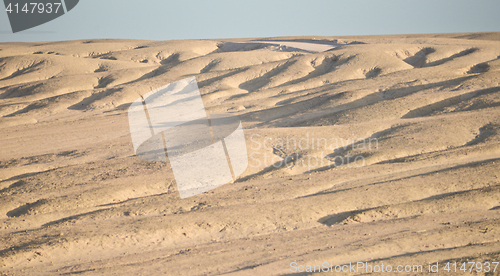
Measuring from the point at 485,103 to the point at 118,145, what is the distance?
18.3 meters

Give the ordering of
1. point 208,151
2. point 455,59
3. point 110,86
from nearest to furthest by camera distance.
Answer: point 208,151
point 455,59
point 110,86

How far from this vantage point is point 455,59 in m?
30.2

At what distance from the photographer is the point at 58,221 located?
1116cm

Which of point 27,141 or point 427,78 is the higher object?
point 427,78

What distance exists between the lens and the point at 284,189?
41.1 ft

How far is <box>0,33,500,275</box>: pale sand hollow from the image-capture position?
9.24 m

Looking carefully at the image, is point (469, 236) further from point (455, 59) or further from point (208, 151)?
point (455, 59)

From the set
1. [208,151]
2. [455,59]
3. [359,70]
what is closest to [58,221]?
[208,151]

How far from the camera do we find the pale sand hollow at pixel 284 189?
924 cm

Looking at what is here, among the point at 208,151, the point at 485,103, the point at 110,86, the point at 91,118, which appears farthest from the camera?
the point at 110,86

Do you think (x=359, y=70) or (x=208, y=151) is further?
(x=359, y=70)

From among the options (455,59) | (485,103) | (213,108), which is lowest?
(213,108)

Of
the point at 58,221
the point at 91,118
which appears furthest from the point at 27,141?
the point at 58,221

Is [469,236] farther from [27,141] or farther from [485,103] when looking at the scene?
[27,141]
